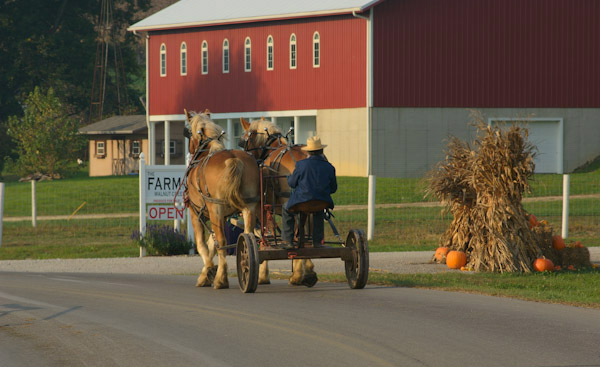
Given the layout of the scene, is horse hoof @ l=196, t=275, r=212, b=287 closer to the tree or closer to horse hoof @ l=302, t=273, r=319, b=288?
horse hoof @ l=302, t=273, r=319, b=288

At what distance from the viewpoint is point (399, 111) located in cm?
4619

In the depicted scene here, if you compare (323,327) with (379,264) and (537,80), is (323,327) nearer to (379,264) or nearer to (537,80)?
(379,264)

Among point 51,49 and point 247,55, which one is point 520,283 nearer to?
point 247,55

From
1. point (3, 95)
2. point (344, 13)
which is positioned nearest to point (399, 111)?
point (344, 13)

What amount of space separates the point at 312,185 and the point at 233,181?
3.86 feet

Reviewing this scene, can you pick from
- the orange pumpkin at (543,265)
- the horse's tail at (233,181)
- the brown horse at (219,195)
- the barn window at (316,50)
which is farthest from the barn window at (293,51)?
the horse's tail at (233,181)

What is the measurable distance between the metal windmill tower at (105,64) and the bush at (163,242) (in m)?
57.5

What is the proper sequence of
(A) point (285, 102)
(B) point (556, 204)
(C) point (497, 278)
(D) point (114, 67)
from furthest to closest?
1. (D) point (114, 67)
2. (A) point (285, 102)
3. (B) point (556, 204)
4. (C) point (497, 278)

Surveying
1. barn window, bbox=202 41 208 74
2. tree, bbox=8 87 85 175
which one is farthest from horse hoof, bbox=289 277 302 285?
tree, bbox=8 87 85 175

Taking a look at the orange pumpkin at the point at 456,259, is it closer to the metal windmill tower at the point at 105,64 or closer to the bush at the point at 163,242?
the bush at the point at 163,242

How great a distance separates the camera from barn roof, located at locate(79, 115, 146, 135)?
67312 mm

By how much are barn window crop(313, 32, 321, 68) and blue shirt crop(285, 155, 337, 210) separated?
1356 inches

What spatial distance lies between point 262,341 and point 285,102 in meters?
40.2

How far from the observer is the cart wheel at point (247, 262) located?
13633 mm
